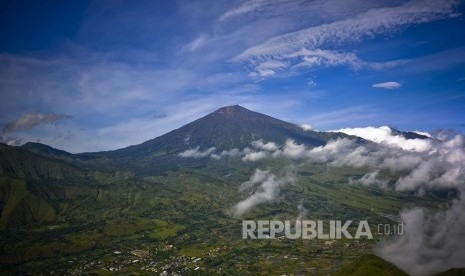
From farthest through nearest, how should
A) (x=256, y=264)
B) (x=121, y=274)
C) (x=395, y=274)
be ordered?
(x=256, y=264)
(x=121, y=274)
(x=395, y=274)

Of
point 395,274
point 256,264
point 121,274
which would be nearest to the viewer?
point 395,274

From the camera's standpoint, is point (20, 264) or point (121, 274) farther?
point (20, 264)

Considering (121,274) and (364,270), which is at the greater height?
(364,270)

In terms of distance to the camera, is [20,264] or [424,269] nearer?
[424,269]

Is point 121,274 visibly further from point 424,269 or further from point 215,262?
point 424,269

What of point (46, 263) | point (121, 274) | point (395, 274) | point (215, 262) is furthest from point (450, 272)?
point (46, 263)

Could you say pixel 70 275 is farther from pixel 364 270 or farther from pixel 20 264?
pixel 364 270

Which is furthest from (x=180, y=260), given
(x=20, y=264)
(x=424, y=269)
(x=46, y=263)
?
(x=424, y=269)

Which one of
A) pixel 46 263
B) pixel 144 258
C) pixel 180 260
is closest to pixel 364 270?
pixel 180 260
